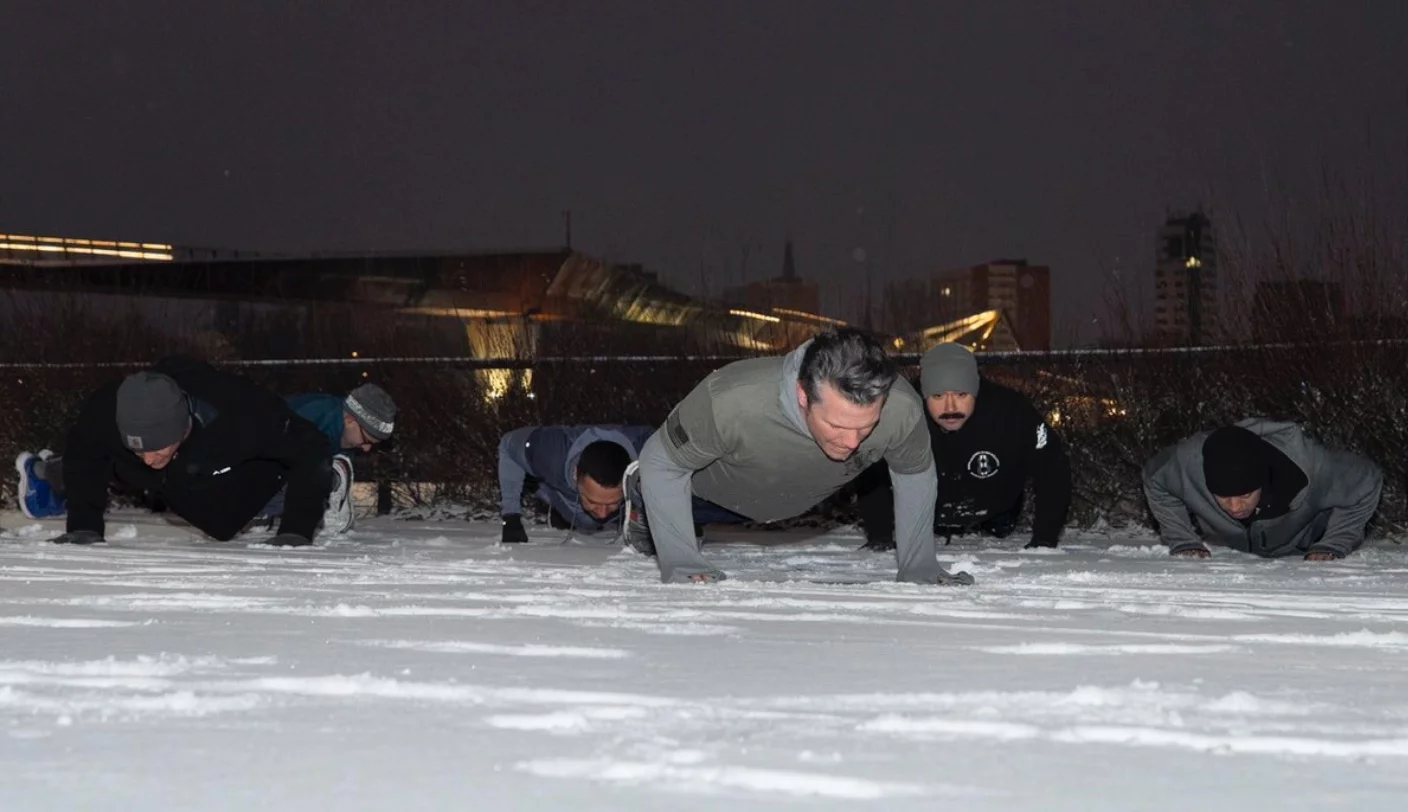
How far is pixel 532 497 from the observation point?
30.3ft

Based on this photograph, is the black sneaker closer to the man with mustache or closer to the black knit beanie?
the man with mustache

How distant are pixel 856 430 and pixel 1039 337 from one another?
4.43 m

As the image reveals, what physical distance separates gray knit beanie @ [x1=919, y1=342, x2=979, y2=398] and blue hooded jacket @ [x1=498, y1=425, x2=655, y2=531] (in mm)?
1379

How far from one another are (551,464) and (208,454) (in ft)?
5.09

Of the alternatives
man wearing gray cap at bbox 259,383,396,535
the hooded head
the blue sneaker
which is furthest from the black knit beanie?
the blue sneaker

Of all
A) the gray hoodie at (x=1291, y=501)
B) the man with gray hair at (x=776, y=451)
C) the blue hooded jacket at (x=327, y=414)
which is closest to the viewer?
the man with gray hair at (x=776, y=451)

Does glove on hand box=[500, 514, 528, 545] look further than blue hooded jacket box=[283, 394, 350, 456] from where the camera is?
No

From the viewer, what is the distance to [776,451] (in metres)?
5.05

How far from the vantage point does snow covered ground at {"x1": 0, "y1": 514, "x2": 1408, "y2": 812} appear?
6.84ft

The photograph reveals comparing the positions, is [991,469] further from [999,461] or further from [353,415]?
[353,415]

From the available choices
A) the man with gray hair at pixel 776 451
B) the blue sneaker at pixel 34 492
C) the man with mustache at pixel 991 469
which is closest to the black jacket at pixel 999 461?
the man with mustache at pixel 991 469

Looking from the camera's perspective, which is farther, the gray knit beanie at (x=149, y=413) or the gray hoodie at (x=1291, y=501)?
the gray hoodie at (x=1291, y=501)

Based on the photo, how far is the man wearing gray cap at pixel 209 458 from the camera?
22.7 feet

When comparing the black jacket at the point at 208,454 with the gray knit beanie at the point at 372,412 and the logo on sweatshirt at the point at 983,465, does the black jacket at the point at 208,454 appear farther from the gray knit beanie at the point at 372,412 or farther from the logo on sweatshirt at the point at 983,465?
the logo on sweatshirt at the point at 983,465
